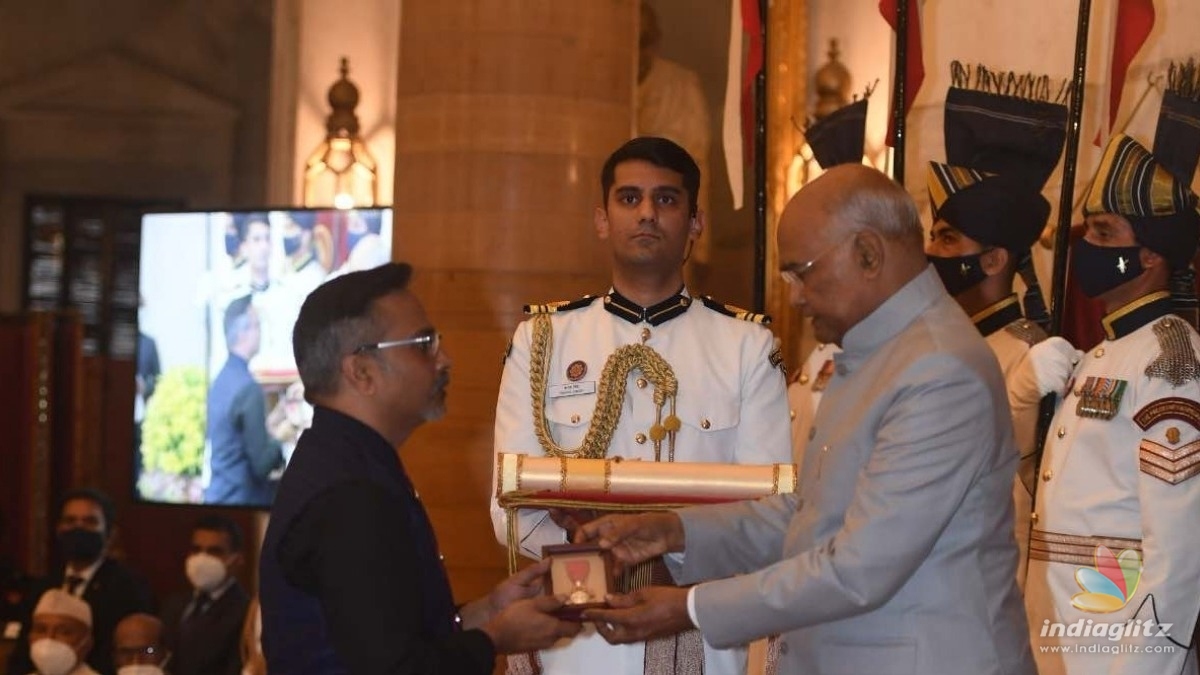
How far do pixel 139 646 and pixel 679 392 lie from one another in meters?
3.86

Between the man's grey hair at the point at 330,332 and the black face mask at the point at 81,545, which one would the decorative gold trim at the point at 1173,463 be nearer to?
the man's grey hair at the point at 330,332

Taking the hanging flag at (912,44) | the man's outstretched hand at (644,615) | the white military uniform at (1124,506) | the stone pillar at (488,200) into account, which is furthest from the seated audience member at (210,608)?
the man's outstretched hand at (644,615)

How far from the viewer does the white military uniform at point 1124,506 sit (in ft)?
13.9

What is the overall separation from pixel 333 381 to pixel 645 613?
0.71 meters

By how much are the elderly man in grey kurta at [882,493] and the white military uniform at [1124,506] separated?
3.74 feet

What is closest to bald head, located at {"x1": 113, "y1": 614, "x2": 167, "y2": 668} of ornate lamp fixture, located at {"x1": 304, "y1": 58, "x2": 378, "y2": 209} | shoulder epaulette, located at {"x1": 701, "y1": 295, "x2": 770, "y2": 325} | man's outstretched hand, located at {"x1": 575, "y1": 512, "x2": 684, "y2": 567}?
ornate lamp fixture, located at {"x1": 304, "y1": 58, "x2": 378, "y2": 209}

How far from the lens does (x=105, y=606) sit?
821 centimetres

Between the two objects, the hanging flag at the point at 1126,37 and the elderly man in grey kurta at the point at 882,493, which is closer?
the elderly man in grey kurta at the point at 882,493

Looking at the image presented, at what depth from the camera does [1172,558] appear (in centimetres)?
420

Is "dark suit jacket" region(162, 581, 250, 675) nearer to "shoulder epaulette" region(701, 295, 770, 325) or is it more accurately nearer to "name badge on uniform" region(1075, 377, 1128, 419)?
"shoulder epaulette" region(701, 295, 770, 325)

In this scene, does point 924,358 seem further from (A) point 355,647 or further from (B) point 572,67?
(B) point 572,67

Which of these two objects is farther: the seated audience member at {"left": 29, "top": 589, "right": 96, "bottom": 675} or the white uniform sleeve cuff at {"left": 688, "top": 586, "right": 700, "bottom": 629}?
the seated audience member at {"left": 29, "top": 589, "right": 96, "bottom": 675}

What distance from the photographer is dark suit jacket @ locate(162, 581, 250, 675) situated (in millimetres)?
7828

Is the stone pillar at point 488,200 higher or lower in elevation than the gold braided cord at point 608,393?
higher
